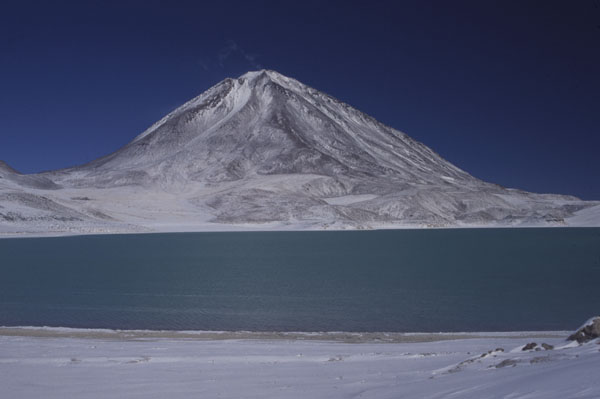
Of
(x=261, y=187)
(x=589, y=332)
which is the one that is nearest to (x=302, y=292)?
(x=589, y=332)

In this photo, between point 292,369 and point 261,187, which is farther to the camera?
point 261,187

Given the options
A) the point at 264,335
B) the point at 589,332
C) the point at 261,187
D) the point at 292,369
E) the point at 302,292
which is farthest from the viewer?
the point at 261,187

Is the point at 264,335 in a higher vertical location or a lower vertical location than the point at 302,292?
lower

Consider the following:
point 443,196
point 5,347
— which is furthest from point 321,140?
point 5,347

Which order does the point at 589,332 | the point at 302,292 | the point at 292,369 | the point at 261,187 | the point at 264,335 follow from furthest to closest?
the point at 261,187 → the point at 302,292 → the point at 264,335 → the point at 292,369 → the point at 589,332

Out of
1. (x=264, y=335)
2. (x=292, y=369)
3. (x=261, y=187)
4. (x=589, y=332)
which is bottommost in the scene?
(x=292, y=369)

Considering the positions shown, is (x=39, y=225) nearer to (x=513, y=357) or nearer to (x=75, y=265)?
(x=75, y=265)

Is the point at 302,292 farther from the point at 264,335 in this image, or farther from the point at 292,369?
the point at 292,369

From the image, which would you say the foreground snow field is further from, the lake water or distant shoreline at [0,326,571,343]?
the lake water
